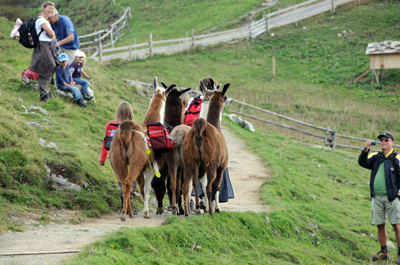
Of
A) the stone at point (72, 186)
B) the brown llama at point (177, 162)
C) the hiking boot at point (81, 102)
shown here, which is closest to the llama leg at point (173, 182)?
the brown llama at point (177, 162)

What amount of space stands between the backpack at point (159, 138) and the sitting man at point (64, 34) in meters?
5.85

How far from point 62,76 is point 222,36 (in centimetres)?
2657

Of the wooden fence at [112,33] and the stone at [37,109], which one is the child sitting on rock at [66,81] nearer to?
the stone at [37,109]

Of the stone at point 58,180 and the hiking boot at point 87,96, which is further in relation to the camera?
the hiking boot at point 87,96

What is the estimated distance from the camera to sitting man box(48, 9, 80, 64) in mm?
11422

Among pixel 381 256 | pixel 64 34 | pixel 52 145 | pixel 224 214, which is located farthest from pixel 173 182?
pixel 64 34

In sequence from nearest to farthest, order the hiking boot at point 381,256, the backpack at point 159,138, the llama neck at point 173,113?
1. the backpack at point 159,138
2. the llama neck at point 173,113
3. the hiking boot at point 381,256

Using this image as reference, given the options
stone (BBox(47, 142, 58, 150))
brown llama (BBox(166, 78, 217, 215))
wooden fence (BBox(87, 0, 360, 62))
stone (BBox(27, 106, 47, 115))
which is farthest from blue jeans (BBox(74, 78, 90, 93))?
wooden fence (BBox(87, 0, 360, 62))

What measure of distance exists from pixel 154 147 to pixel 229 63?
26727mm

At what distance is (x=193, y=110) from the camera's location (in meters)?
8.75

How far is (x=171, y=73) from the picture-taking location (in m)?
28.5

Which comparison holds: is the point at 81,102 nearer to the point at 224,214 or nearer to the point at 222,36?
the point at 224,214

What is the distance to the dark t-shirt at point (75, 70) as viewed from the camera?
12055mm

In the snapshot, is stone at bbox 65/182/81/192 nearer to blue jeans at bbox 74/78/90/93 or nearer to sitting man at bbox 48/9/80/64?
sitting man at bbox 48/9/80/64
